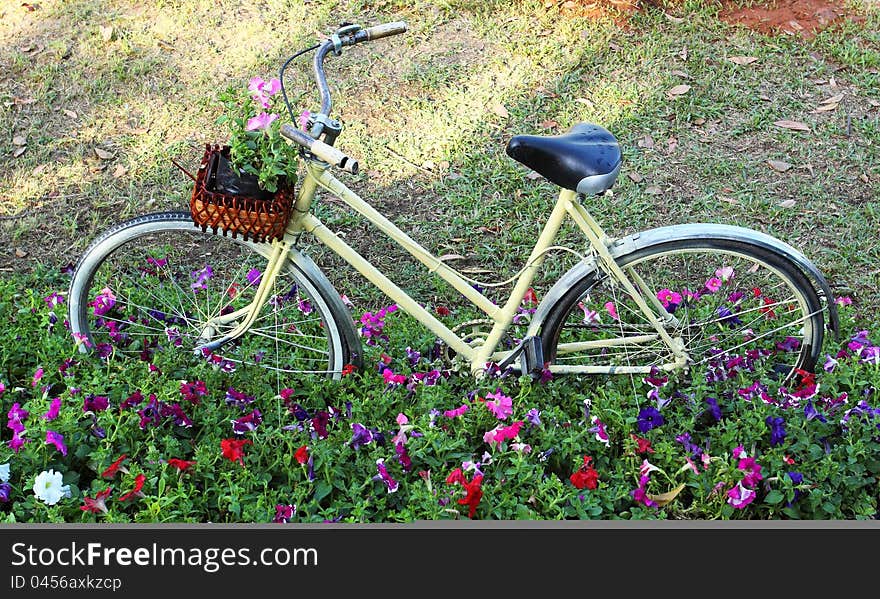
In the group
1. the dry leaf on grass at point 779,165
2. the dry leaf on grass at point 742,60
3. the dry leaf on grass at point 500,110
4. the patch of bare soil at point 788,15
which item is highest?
the patch of bare soil at point 788,15

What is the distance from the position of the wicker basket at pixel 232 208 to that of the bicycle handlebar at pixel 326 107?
23 centimetres

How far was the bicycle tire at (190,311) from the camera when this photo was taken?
3.09m

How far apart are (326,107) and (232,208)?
0.44 meters

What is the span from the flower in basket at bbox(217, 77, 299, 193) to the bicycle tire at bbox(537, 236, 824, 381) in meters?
1.08

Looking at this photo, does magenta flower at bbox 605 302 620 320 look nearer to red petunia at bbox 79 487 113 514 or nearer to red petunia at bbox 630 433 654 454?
red petunia at bbox 630 433 654 454

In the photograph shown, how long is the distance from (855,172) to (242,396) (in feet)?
12.0

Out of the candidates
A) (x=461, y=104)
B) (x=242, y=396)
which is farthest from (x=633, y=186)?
(x=242, y=396)

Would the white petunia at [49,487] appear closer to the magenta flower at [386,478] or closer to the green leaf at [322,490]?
the green leaf at [322,490]

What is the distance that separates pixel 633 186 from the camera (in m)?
4.85

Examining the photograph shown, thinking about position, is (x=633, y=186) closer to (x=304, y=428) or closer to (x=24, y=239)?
(x=304, y=428)

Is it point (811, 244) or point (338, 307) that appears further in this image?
point (811, 244)

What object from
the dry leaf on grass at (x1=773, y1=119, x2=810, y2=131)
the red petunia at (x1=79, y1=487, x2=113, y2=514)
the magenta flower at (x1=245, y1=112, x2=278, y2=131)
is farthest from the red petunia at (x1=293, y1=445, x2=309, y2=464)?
the dry leaf on grass at (x1=773, y1=119, x2=810, y2=131)

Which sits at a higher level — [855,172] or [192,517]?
[855,172]

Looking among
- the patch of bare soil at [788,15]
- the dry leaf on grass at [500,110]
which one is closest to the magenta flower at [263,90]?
the dry leaf on grass at [500,110]
